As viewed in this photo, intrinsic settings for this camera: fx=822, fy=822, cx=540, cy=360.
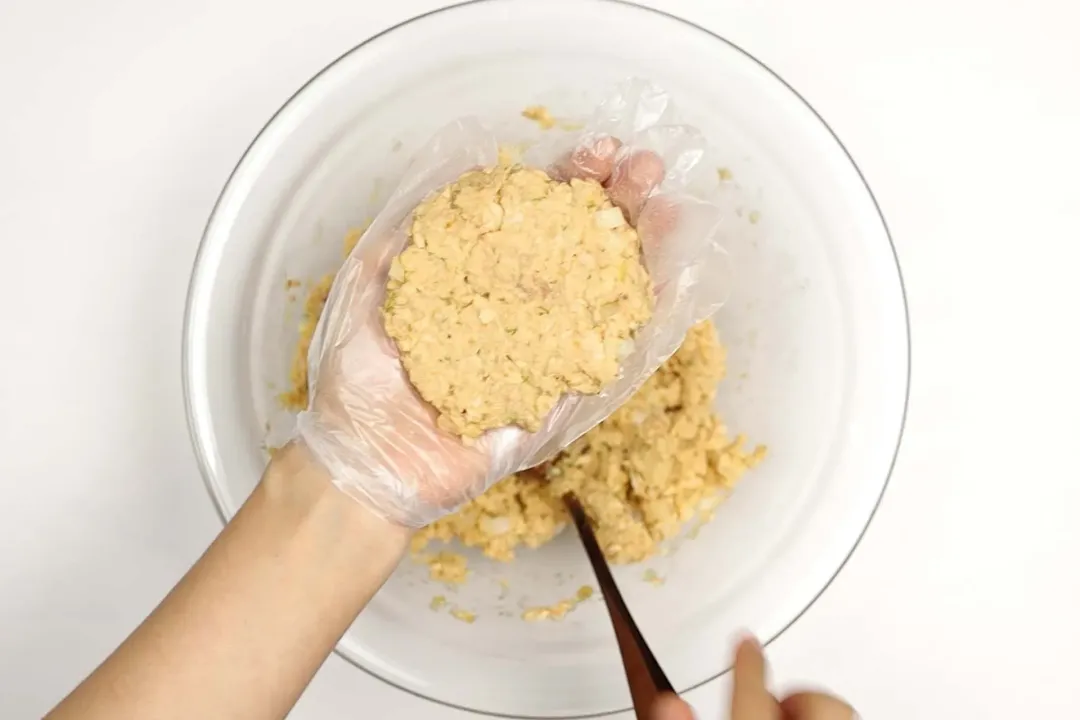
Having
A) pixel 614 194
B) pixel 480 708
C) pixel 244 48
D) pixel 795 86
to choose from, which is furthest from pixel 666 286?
pixel 244 48

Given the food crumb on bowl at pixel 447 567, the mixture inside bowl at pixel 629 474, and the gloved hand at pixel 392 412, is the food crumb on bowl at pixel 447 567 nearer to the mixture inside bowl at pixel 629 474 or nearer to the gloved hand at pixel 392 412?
the mixture inside bowl at pixel 629 474

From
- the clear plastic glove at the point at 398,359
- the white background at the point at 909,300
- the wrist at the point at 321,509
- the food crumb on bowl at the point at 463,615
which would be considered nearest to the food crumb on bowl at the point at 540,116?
the clear plastic glove at the point at 398,359

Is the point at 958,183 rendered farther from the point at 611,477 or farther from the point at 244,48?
the point at 244,48

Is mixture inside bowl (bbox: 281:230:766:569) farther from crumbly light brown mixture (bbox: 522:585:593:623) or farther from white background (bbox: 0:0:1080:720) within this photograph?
white background (bbox: 0:0:1080:720)

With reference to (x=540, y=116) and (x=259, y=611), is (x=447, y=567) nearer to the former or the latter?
(x=259, y=611)

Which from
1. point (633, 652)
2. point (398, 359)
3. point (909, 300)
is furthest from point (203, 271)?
point (909, 300)
